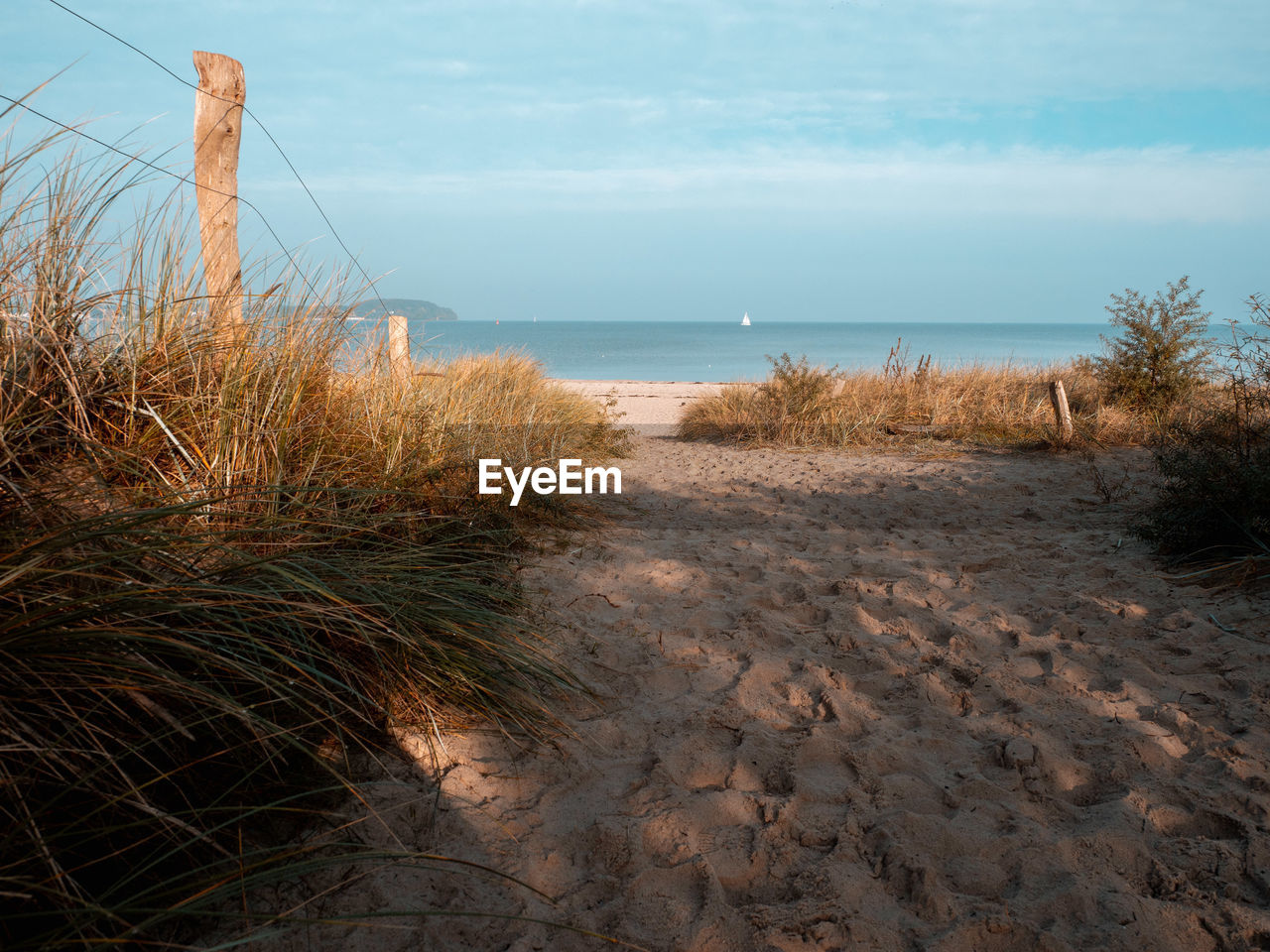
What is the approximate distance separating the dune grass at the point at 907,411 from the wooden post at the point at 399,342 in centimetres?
555

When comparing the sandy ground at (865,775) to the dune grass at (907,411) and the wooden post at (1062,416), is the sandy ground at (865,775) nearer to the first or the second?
the wooden post at (1062,416)

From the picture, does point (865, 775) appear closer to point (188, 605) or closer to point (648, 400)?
point (188, 605)

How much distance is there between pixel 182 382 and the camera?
9.41 feet

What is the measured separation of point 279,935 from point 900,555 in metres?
3.91

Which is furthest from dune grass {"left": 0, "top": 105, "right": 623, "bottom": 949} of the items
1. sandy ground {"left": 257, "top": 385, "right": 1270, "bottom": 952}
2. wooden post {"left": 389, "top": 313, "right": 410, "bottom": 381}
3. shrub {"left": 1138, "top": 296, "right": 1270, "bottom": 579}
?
shrub {"left": 1138, "top": 296, "right": 1270, "bottom": 579}

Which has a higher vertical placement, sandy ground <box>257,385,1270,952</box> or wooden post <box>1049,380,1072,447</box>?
wooden post <box>1049,380,1072,447</box>

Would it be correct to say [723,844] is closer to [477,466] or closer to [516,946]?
[516,946]

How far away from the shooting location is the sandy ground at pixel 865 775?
1728mm

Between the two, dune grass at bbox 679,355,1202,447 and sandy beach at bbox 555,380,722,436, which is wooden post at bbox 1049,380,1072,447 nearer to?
dune grass at bbox 679,355,1202,447

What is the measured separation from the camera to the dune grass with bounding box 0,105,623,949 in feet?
4.94

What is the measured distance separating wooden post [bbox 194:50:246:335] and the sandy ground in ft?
7.13

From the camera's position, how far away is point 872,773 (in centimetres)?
231

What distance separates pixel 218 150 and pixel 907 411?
8.71 m

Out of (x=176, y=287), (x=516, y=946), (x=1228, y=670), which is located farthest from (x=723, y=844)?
(x=176, y=287)
